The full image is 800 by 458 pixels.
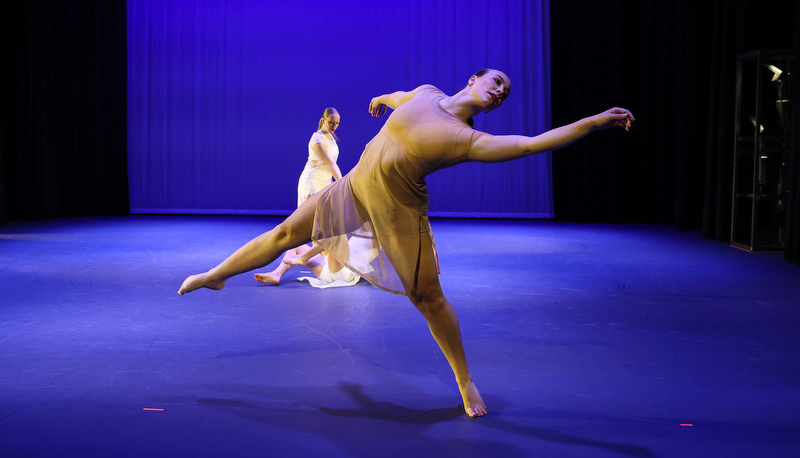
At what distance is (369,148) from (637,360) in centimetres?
161

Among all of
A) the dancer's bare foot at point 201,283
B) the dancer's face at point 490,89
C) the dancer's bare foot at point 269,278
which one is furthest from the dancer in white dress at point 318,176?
the dancer's face at point 490,89

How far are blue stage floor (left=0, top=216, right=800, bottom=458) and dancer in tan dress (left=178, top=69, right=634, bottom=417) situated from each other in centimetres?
40

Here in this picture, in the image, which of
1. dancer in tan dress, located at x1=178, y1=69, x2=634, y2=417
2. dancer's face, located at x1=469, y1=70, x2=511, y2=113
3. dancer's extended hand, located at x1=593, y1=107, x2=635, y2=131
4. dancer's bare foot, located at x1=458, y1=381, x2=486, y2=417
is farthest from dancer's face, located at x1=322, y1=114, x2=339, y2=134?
dancer's extended hand, located at x1=593, y1=107, x2=635, y2=131

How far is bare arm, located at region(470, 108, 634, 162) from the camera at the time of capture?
212 centimetres

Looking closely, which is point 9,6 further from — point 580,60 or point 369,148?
point 369,148

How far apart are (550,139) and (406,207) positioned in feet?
2.10

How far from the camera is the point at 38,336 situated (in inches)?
142

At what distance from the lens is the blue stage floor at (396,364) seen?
238 centimetres

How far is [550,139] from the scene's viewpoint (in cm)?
215

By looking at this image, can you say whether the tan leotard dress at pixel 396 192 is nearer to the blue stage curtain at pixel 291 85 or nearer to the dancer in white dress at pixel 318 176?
the dancer in white dress at pixel 318 176

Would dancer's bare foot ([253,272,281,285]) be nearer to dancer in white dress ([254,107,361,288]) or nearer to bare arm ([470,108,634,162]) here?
dancer in white dress ([254,107,361,288])

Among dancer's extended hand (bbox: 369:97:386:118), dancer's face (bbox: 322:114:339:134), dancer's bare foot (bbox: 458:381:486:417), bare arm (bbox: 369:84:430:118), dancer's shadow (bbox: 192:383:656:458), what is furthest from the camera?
dancer's face (bbox: 322:114:339:134)

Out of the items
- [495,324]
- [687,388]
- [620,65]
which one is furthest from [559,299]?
[620,65]

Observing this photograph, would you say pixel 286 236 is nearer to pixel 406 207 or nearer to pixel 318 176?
pixel 406 207
